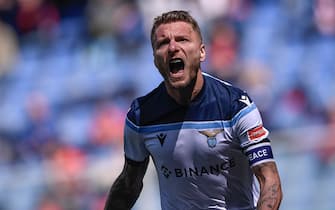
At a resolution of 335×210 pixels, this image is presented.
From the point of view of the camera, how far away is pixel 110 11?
12.9m

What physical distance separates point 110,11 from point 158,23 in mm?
8121

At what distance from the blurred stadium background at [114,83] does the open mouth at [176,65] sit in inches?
192

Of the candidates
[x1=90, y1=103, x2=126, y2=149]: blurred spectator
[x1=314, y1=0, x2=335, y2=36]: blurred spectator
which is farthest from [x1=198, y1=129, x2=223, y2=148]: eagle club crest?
[x1=90, y1=103, x2=126, y2=149]: blurred spectator

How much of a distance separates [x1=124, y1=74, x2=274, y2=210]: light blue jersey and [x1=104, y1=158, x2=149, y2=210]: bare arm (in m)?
0.15

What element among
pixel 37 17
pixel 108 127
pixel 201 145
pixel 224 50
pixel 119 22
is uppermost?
pixel 37 17

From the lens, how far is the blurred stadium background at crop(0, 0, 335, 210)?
993 cm

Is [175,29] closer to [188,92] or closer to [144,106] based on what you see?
[188,92]

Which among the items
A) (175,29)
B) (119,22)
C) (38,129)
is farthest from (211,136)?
(119,22)

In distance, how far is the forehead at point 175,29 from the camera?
189 inches

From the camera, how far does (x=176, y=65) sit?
15.6 ft

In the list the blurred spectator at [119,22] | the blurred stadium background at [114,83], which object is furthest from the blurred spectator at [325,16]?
the blurred spectator at [119,22]

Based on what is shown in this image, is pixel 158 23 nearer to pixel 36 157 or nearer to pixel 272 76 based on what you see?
pixel 272 76

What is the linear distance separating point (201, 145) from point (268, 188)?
461mm

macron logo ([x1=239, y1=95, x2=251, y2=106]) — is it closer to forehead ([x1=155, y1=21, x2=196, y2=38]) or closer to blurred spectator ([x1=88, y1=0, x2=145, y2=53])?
forehead ([x1=155, y1=21, x2=196, y2=38])
